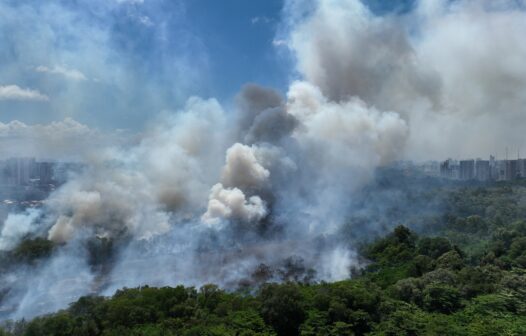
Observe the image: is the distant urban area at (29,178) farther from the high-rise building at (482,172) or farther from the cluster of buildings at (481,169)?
the high-rise building at (482,172)

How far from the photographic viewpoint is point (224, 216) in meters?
28.9

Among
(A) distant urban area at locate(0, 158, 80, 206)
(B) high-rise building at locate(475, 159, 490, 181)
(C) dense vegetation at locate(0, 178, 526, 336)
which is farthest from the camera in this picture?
(B) high-rise building at locate(475, 159, 490, 181)

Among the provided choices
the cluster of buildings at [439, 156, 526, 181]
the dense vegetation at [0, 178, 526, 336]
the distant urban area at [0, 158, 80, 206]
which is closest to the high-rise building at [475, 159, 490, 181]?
the cluster of buildings at [439, 156, 526, 181]

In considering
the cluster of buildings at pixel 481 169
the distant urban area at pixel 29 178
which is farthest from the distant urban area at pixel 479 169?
the distant urban area at pixel 29 178

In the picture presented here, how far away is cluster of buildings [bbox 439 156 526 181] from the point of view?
80750mm

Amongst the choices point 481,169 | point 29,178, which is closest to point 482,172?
point 481,169

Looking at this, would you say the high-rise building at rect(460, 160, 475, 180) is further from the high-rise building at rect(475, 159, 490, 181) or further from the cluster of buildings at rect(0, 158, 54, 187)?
the cluster of buildings at rect(0, 158, 54, 187)

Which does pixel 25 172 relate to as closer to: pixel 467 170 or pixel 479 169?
pixel 467 170

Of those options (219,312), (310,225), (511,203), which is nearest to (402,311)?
(219,312)

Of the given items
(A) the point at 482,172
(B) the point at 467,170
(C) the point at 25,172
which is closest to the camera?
(C) the point at 25,172

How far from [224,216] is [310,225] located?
7852 millimetres

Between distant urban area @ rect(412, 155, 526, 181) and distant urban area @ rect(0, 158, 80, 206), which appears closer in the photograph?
distant urban area @ rect(0, 158, 80, 206)

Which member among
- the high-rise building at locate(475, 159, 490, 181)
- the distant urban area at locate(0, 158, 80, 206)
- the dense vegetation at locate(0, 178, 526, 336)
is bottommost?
the dense vegetation at locate(0, 178, 526, 336)

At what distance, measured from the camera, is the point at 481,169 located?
272ft
